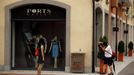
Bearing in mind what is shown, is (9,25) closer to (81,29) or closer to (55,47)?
(55,47)

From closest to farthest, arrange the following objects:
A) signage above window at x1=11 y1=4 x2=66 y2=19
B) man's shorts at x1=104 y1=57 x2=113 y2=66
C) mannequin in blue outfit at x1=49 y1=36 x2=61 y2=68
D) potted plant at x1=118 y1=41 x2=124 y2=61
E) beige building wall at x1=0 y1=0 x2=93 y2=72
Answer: man's shorts at x1=104 y1=57 x2=113 y2=66
beige building wall at x1=0 y1=0 x2=93 y2=72
signage above window at x1=11 y1=4 x2=66 y2=19
mannequin in blue outfit at x1=49 y1=36 x2=61 y2=68
potted plant at x1=118 y1=41 x2=124 y2=61

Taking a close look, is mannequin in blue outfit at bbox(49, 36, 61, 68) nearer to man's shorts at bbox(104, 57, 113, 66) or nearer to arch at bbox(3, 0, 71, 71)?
arch at bbox(3, 0, 71, 71)

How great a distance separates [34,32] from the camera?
2430cm

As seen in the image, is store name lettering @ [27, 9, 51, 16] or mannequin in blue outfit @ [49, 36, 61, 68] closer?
store name lettering @ [27, 9, 51, 16]

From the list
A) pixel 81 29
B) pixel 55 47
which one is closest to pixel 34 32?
pixel 55 47

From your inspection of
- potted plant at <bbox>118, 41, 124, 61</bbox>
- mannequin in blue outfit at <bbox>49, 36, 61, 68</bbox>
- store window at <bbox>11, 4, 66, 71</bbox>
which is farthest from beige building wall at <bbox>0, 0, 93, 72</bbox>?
potted plant at <bbox>118, 41, 124, 61</bbox>

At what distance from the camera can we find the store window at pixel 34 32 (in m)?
23.9

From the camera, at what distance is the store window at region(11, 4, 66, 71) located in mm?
23922

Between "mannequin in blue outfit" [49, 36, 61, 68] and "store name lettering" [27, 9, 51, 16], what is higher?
"store name lettering" [27, 9, 51, 16]

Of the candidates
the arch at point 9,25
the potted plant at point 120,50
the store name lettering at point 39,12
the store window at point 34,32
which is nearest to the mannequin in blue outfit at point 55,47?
the store window at point 34,32

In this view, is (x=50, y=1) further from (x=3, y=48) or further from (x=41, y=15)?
(x=3, y=48)

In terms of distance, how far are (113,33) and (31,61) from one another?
549 inches

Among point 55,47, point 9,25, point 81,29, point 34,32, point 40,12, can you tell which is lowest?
point 55,47

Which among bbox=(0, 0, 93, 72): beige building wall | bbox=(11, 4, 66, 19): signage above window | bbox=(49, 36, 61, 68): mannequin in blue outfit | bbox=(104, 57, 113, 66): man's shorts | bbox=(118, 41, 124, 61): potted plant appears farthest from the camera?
bbox=(118, 41, 124, 61): potted plant
